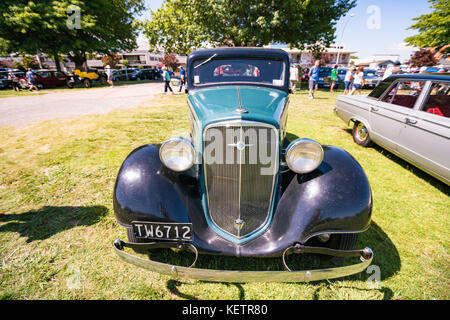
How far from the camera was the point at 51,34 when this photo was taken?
17734 millimetres

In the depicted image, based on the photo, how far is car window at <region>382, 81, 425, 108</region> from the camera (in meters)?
4.13

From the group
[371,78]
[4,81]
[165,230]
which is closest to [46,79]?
[4,81]

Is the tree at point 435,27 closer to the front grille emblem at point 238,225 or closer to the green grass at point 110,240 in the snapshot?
the green grass at point 110,240

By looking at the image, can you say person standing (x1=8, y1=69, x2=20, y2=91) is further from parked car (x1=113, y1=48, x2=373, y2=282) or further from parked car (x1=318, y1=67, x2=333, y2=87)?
parked car (x1=318, y1=67, x2=333, y2=87)

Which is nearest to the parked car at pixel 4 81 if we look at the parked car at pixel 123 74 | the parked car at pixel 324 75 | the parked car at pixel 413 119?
the parked car at pixel 123 74

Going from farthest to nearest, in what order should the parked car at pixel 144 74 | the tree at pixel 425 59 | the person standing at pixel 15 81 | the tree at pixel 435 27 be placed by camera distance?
1. the tree at pixel 425 59
2. the parked car at pixel 144 74
3. the person standing at pixel 15 81
4. the tree at pixel 435 27

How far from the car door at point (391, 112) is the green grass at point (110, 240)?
0.52 meters

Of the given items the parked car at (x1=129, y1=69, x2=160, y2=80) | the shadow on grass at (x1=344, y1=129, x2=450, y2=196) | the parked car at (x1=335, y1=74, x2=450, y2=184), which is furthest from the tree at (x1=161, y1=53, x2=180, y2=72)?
the shadow on grass at (x1=344, y1=129, x2=450, y2=196)

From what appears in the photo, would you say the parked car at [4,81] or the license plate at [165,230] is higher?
the parked car at [4,81]

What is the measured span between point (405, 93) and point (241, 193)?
4.72 meters

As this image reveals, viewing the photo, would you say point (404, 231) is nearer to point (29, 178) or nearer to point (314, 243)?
point (314, 243)

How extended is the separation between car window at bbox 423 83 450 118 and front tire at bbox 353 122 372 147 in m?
1.29

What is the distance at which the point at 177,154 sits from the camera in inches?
77.3

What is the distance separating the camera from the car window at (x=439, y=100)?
367cm
